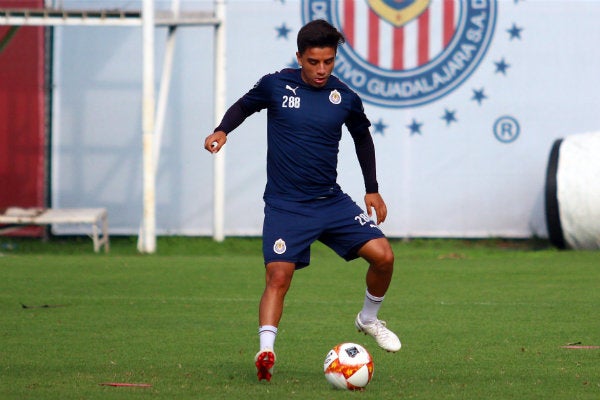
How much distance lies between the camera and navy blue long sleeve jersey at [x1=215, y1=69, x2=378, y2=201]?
22.0 ft

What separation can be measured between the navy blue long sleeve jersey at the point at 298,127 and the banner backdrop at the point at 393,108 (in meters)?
9.43

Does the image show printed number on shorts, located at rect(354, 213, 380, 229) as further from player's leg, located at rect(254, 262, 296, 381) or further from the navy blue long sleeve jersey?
player's leg, located at rect(254, 262, 296, 381)

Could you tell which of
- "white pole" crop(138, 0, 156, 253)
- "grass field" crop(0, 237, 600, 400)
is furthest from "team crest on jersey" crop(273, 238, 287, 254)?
"white pole" crop(138, 0, 156, 253)

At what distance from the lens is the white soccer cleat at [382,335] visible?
707cm

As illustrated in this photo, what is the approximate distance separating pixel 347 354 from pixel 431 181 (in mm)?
10476

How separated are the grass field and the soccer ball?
9 cm

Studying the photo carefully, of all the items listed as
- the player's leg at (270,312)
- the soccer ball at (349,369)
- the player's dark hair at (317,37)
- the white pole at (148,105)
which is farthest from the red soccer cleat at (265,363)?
the white pole at (148,105)

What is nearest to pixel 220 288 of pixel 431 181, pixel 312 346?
pixel 312 346

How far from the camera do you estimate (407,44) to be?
1652 cm

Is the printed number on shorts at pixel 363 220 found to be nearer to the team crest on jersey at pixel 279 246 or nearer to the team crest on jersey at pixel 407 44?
the team crest on jersey at pixel 279 246

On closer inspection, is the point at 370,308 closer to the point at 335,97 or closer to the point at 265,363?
the point at 265,363

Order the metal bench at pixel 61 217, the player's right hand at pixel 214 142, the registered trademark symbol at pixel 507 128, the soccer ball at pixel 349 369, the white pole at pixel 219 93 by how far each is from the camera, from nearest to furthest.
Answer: the soccer ball at pixel 349 369 < the player's right hand at pixel 214 142 < the metal bench at pixel 61 217 < the white pole at pixel 219 93 < the registered trademark symbol at pixel 507 128

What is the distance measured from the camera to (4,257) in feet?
46.6

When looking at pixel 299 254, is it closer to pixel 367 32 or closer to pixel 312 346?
pixel 312 346
